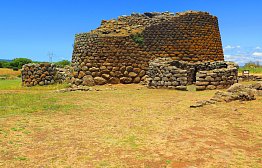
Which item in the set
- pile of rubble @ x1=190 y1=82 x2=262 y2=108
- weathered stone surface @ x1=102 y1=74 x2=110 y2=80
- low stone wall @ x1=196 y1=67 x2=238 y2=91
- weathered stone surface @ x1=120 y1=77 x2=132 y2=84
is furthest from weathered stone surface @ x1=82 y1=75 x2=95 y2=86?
pile of rubble @ x1=190 y1=82 x2=262 y2=108

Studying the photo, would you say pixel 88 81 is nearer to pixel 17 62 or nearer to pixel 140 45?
pixel 140 45

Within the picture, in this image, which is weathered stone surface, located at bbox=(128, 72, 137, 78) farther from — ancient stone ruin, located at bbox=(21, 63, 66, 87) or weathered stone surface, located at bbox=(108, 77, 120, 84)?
ancient stone ruin, located at bbox=(21, 63, 66, 87)

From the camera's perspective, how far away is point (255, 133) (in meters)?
6.70

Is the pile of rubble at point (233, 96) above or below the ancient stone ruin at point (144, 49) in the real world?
below

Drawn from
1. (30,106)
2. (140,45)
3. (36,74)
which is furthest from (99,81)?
(30,106)

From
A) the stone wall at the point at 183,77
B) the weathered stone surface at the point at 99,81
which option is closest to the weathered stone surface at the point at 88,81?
the weathered stone surface at the point at 99,81

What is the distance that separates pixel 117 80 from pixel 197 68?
518 cm

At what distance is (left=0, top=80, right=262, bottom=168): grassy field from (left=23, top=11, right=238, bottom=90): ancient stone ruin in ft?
28.7

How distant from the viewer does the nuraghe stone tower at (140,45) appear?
62.7 ft

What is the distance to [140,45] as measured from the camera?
65.3 ft

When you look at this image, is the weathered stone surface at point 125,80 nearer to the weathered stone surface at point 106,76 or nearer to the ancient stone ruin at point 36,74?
the weathered stone surface at point 106,76

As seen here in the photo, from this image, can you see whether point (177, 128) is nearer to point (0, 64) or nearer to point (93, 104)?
point (93, 104)

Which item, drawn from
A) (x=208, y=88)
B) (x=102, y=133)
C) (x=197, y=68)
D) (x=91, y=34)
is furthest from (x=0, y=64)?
(x=102, y=133)

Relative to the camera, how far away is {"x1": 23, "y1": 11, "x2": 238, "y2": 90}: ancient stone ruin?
1903 centimetres
